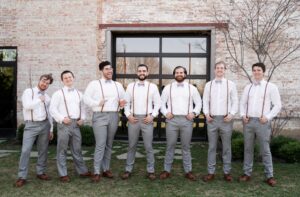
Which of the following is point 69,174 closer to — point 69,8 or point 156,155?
point 156,155

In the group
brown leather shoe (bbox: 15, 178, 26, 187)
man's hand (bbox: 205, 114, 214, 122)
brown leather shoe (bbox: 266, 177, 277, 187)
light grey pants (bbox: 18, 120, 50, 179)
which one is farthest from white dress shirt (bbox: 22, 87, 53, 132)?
brown leather shoe (bbox: 266, 177, 277, 187)

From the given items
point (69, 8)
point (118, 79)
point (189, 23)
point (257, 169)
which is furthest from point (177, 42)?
point (257, 169)

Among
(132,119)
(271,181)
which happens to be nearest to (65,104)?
(132,119)

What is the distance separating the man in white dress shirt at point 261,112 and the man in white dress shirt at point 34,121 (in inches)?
131

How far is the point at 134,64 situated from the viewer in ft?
37.2

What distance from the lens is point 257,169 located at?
7.25m

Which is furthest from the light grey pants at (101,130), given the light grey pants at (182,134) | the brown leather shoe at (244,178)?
the brown leather shoe at (244,178)

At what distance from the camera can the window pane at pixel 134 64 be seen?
11.3 metres

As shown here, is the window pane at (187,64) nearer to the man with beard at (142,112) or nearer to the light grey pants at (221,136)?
the man with beard at (142,112)

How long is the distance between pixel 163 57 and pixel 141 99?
16.3 feet

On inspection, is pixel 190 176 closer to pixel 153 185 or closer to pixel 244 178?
pixel 153 185

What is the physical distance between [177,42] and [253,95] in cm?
532

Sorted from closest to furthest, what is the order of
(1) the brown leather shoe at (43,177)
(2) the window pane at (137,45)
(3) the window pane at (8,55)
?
(1) the brown leather shoe at (43,177) → (2) the window pane at (137,45) → (3) the window pane at (8,55)

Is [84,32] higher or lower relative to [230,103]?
higher
